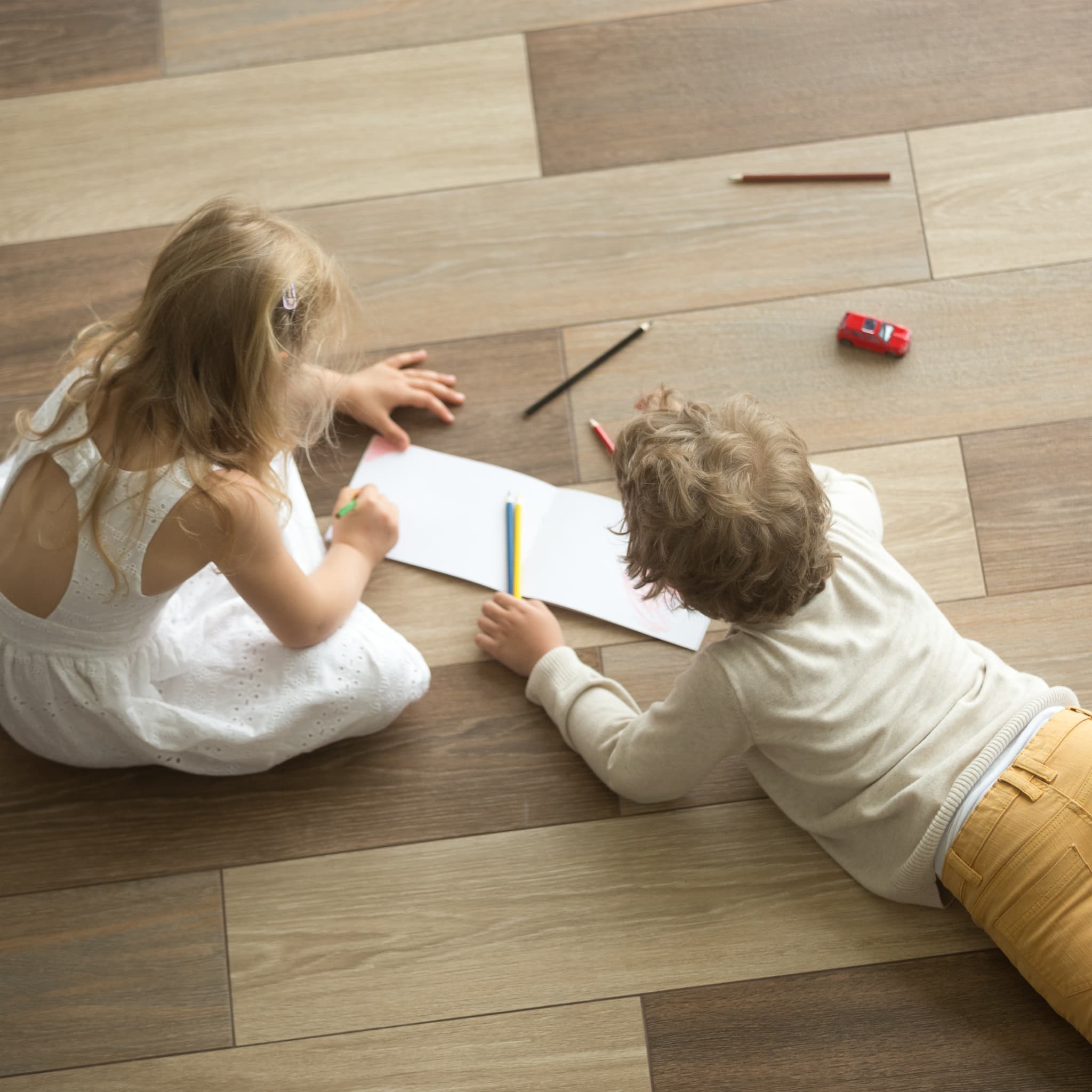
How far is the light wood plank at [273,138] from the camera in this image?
4.37ft

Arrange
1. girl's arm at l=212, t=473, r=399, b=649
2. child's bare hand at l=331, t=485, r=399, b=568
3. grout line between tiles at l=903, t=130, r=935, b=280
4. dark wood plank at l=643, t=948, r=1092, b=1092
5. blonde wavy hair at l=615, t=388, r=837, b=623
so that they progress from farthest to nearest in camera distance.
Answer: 1. grout line between tiles at l=903, t=130, r=935, b=280
2. child's bare hand at l=331, t=485, r=399, b=568
3. dark wood plank at l=643, t=948, r=1092, b=1092
4. girl's arm at l=212, t=473, r=399, b=649
5. blonde wavy hair at l=615, t=388, r=837, b=623

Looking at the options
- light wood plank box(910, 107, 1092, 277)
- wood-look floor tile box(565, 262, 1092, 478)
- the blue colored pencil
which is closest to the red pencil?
wood-look floor tile box(565, 262, 1092, 478)

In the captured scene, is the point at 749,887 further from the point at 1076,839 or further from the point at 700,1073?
the point at 1076,839

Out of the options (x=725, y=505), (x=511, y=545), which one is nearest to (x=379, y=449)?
(x=511, y=545)

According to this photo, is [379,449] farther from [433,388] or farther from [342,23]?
[342,23]

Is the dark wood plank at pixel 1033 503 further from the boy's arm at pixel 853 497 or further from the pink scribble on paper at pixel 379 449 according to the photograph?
the pink scribble on paper at pixel 379 449

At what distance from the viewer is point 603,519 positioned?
1.21 metres

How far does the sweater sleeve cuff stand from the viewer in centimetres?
113

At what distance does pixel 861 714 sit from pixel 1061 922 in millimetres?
254

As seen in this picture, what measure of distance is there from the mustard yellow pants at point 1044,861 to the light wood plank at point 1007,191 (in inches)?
22.2

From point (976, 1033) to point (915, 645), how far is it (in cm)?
42

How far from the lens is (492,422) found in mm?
1255

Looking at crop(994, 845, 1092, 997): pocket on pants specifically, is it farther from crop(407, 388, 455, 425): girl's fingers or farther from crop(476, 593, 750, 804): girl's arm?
crop(407, 388, 455, 425): girl's fingers

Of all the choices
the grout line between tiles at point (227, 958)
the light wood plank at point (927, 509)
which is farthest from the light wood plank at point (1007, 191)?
the grout line between tiles at point (227, 958)
